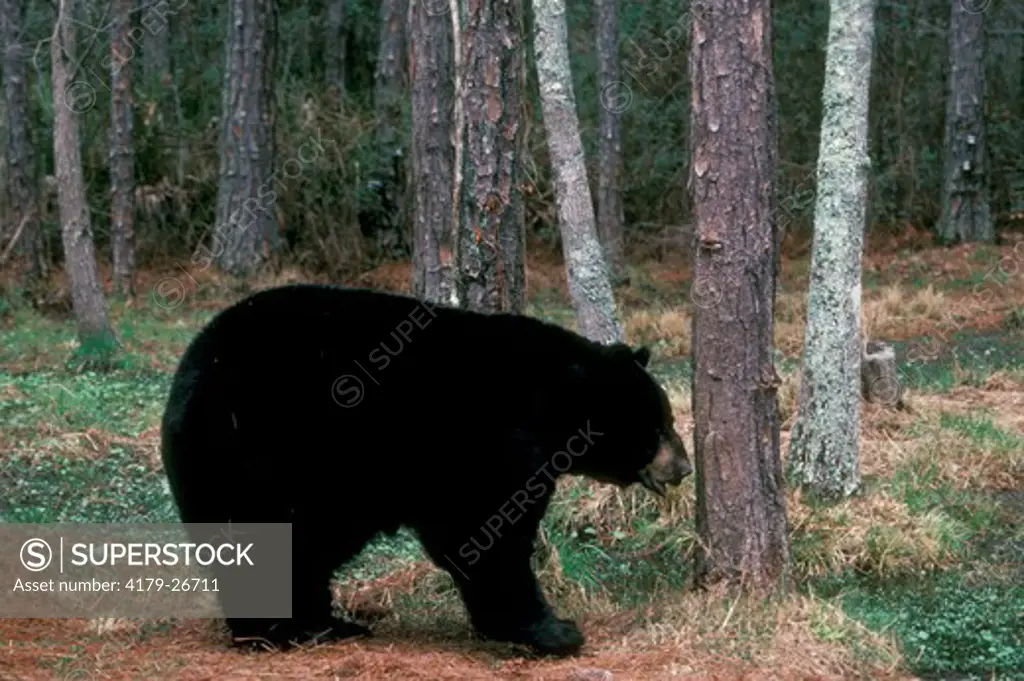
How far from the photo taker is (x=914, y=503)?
9523 mm

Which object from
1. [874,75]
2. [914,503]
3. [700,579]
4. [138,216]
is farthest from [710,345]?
[874,75]

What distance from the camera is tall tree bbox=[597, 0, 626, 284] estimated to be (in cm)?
1931

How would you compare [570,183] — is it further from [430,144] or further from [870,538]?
[870,538]

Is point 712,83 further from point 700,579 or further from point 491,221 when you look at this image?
point 700,579

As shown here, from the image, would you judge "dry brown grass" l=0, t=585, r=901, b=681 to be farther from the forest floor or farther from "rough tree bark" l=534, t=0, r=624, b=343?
"rough tree bark" l=534, t=0, r=624, b=343

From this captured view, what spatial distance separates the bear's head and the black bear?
0.04 feet

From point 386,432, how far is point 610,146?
13.8 meters

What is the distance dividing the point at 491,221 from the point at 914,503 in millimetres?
3469

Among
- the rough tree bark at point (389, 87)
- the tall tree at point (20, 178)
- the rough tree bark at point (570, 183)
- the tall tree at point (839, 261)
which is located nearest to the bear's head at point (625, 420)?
the tall tree at point (839, 261)

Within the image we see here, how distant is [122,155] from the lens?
62.5 ft

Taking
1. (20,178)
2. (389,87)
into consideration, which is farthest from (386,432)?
(389,87)

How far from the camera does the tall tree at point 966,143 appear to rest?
71.7 ft

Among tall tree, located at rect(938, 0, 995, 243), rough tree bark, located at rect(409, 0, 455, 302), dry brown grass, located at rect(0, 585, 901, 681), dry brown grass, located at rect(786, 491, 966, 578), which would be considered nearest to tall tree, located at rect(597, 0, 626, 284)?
tall tree, located at rect(938, 0, 995, 243)

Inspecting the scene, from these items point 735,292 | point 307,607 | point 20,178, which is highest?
point 20,178
